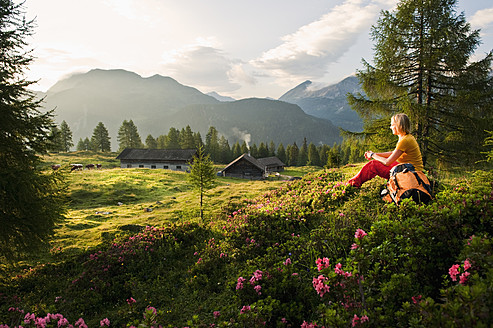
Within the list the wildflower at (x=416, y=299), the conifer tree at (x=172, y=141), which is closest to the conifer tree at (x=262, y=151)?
the conifer tree at (x=172, y=141)

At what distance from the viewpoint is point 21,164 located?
23.4 feet

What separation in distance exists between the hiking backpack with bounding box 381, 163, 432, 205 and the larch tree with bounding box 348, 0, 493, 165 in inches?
337

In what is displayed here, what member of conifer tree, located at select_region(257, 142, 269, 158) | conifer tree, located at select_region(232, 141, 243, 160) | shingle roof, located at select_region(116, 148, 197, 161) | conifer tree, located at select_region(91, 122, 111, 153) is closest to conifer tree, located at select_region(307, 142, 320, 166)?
conifer tree, located at select_region(257, 142, 269, 158)

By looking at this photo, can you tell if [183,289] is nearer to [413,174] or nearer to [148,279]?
[148,279]

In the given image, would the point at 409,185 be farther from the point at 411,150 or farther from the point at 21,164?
the point at 21,164

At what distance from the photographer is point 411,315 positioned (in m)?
2.43

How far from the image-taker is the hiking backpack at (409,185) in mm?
4781

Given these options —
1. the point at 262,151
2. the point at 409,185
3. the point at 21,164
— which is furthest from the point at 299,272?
the point at 262,151

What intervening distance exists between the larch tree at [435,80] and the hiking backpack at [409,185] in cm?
855

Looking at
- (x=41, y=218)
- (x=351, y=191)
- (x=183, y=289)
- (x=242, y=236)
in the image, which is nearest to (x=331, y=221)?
(x=351, y=191)

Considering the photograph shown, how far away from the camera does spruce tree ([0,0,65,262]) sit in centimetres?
644

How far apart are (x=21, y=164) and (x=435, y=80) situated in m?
19.0

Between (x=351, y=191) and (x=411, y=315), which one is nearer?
(x=411, y=315)

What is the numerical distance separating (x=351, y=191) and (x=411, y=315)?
5446 millimetres
